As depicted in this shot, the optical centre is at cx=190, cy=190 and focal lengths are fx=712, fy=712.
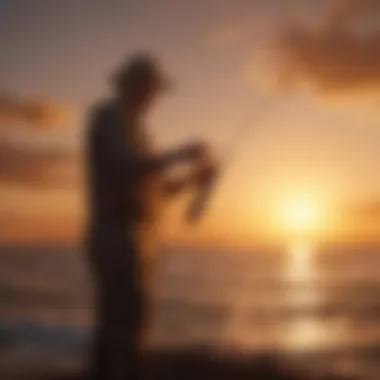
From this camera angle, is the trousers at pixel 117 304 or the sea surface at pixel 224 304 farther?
the sea surface at pixel 224 304

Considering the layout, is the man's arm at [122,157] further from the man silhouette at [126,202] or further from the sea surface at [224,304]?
the sea surface at [224,304]

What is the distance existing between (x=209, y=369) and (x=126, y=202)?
432mm

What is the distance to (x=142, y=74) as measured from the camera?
1334 millimetres

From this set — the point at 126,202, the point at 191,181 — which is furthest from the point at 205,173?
the point at 126,202

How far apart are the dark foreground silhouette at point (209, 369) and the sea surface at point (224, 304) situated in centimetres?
2

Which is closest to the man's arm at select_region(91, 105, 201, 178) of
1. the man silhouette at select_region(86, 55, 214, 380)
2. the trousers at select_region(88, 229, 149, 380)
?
the man silhouette at select_region(86, 55, 214, 380)

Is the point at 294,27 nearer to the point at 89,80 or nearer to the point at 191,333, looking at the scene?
the point at 89,80

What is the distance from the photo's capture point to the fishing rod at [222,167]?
4.40 ft

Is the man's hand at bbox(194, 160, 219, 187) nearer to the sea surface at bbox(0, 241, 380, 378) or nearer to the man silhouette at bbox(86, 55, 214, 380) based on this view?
the man silhouette at bbox(86, 55, 214, 380)

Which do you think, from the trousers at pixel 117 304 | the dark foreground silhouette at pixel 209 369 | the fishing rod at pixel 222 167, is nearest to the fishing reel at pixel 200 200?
the fishing rod at pixel 222 167

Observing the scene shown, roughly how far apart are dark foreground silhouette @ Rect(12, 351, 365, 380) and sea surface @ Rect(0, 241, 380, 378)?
2cm

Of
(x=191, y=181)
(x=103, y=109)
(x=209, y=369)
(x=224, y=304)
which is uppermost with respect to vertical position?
(x=103, y=109)

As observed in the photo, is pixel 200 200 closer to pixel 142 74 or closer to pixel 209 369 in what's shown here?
pixel 142 74

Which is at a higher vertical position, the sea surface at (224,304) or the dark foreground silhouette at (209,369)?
the sea surface at (224,304)
